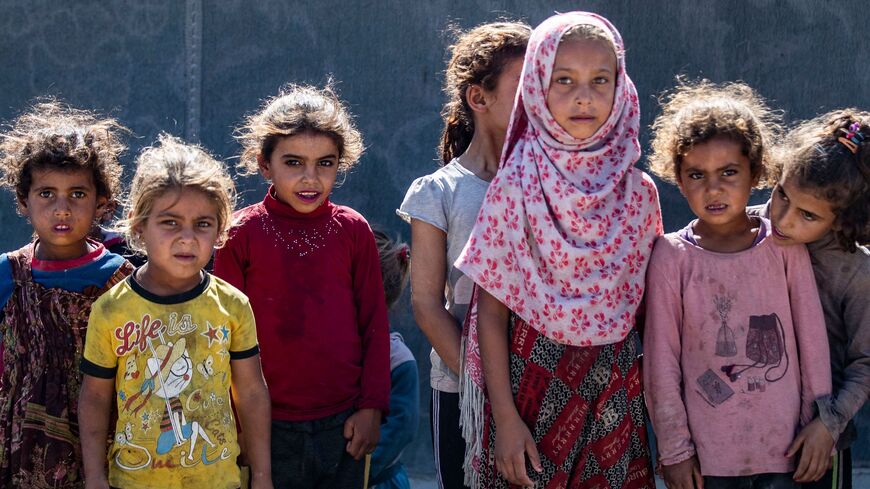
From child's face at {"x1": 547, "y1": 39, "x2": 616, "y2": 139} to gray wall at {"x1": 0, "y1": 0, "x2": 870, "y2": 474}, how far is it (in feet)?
6.04

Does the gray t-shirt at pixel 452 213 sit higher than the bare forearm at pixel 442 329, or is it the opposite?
the gray t-shirt at pixel 452 213

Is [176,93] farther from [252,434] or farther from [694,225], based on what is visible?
[694,225]

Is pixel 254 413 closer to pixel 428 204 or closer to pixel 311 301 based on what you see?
pixel 311 301

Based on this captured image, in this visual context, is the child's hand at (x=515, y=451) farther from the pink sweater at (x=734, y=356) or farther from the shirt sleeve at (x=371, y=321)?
the shirt sleeve at (x=371, y=321)

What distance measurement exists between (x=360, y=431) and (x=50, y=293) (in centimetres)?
91

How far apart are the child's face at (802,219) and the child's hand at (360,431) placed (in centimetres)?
120

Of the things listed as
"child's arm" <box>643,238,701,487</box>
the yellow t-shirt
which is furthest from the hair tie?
the yellow t-shirt

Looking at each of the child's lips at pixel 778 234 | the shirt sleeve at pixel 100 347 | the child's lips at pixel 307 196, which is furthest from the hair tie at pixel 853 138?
the shirt sleeve at pixel 100 347

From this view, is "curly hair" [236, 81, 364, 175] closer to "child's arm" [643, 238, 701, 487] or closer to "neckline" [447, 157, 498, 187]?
"neckline" [447, 157, 498, 187]

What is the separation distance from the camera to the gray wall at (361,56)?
443cm

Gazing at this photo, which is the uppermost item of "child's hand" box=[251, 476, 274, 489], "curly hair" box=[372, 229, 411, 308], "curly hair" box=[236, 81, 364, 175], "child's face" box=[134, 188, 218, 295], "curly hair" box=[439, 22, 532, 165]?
"curly hair" box=[439, 22, 532, 165]

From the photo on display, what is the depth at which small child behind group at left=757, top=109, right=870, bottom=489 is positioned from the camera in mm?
2719

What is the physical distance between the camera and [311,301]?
2928mm

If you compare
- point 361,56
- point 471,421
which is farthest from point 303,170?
point 361,56
